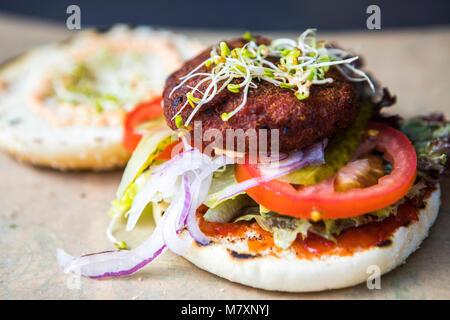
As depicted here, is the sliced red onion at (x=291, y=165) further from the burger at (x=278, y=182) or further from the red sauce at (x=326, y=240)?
the red sauce at (x=326, y=240)

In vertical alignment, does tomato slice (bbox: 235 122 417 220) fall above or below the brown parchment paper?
above

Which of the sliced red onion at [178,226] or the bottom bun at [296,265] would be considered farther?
the sliced red onion at [178,226]

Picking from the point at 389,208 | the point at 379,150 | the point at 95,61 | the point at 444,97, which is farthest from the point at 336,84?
the point at 95,61

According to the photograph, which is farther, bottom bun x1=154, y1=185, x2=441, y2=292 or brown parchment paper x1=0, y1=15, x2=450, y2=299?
brown parchment paper x1=0, y1=15, x2=450, y2=299

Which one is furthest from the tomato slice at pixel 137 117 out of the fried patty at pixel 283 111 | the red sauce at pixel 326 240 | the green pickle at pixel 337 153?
the green pickle at pixel 337 153

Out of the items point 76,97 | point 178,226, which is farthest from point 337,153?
point 76,97

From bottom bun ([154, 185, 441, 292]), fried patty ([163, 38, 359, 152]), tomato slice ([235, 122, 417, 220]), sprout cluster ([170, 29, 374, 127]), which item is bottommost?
bottom bun ([154, 185, 441, 292])

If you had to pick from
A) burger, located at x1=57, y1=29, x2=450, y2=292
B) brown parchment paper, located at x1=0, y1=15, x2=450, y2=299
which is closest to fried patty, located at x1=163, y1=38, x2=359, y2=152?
burger, located at x1=57, y1=29, x2=450, y2=292

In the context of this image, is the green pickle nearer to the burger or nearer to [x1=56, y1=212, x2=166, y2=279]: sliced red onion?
the burger
